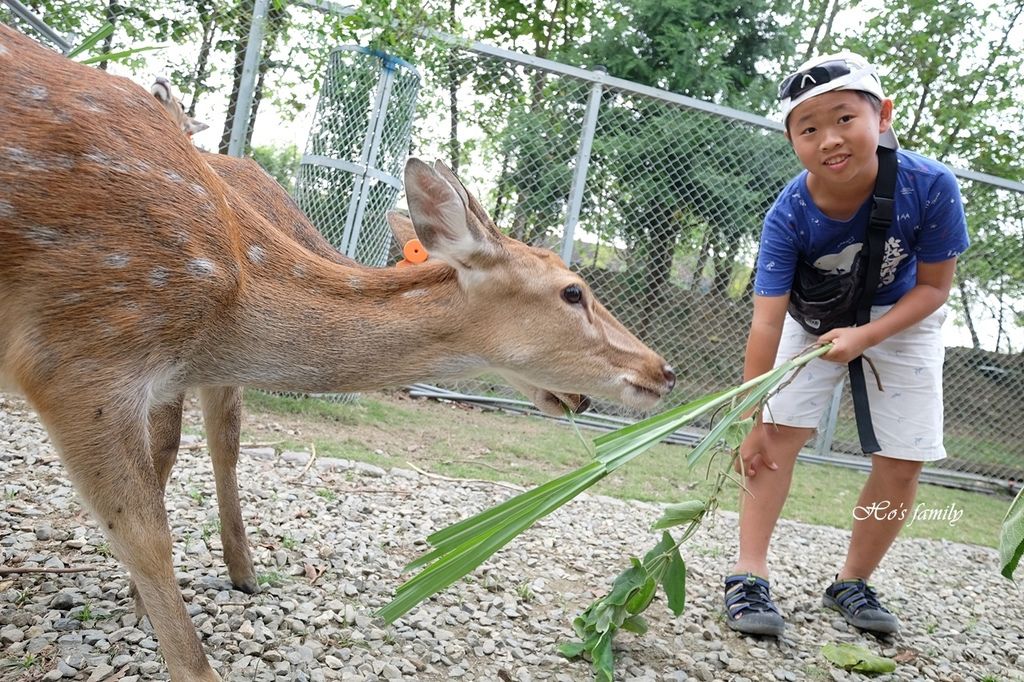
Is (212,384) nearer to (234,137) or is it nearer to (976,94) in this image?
(234,137)

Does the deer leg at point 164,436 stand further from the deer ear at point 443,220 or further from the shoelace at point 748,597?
the shoelace at point 748,597

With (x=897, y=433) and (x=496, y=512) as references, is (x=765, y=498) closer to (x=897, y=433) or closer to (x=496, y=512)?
(x=897, y=433)

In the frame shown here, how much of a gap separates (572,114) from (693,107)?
0.96m

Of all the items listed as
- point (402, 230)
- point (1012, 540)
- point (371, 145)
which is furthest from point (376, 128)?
point (1012, 540)

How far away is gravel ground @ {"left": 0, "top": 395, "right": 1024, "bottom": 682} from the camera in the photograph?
7.80 feet

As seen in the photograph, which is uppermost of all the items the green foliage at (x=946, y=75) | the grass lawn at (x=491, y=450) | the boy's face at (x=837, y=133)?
the green foliage at (x=946, y=75)

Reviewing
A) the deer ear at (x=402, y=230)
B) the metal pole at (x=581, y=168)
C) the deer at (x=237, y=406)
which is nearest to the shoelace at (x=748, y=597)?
the deer at (x=237, y=406)

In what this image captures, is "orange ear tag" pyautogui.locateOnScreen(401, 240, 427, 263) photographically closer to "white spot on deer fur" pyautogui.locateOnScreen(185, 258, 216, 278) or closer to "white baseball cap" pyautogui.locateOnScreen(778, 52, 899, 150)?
"white spot on deer fur" pyautogui.locateOnScreen(185, 258, 216, 278)

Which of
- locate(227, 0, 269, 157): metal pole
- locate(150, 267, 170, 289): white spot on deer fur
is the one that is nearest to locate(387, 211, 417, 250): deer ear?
locate(150, 267, 170, 289): white spot on deer fur

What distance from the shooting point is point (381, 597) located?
2896 millimetres

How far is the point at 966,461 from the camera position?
8.11 metres

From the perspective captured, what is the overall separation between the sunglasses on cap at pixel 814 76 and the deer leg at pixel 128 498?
2.29 m

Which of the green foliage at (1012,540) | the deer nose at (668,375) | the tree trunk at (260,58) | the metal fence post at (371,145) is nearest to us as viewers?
the green foliage at (1012,540)

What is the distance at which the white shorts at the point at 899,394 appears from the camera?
3.24m
